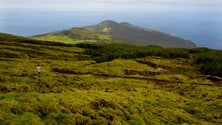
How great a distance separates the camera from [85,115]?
1371 inches

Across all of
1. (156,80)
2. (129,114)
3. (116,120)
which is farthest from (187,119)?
(156,80)

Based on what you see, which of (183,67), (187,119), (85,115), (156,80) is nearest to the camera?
(85,115)

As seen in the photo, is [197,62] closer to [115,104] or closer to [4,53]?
[4,53]

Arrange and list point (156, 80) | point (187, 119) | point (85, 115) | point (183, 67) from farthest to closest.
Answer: point (183, 67) → point (156, 80) → point (187, 119) → point (85, 115)

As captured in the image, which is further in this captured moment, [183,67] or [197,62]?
[197,62]

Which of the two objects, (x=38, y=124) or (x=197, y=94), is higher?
(x=38, y=124)

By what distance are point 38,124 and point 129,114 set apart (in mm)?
13513

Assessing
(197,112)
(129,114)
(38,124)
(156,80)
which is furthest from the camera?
(156,80)

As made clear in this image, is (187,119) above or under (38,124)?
under

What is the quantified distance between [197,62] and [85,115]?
108 meters

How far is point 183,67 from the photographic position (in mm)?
118000

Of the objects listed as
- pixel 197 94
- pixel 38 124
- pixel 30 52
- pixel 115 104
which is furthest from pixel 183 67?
pixel 38 124

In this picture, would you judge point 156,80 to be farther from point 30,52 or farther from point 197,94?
point 30,52

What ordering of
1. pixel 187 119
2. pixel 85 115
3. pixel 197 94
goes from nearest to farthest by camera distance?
1. pixel 85 115
2. pixel 187 119
3. pixel 197 94
